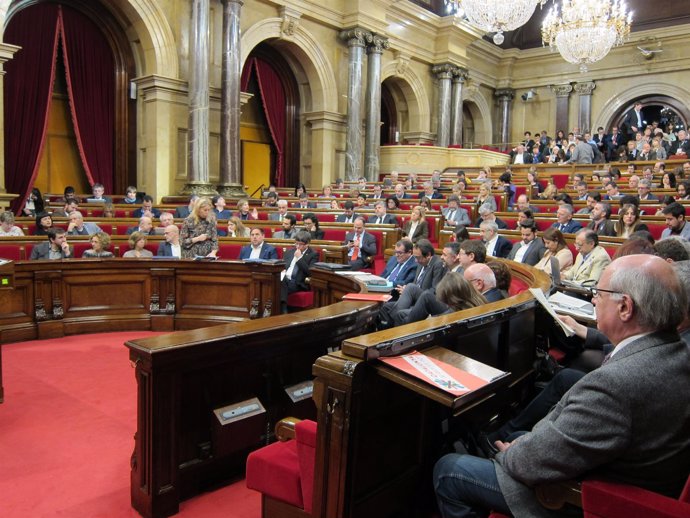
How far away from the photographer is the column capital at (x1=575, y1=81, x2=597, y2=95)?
19.2m

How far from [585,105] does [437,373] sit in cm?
2015

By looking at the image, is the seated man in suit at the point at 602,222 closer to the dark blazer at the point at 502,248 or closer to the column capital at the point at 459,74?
the dark blazer at the point at 502,248

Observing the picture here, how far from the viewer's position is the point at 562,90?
1989 cm

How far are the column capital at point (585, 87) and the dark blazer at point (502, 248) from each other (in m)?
15.4

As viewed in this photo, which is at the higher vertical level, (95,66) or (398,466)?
(95,66)

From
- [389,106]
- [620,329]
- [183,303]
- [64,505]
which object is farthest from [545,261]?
[389,106]

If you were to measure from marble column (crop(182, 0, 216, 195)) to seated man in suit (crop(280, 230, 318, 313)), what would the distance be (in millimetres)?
5434

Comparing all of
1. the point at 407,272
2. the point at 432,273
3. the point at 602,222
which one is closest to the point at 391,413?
the point at 432,273

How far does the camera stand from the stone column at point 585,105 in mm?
19331

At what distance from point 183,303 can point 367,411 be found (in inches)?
164

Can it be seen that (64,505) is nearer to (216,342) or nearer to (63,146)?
(216,342)

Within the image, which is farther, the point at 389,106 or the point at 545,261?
the point at 389,106

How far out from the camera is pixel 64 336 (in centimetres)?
511

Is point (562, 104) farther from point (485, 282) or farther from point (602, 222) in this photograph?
point (485, 282)
